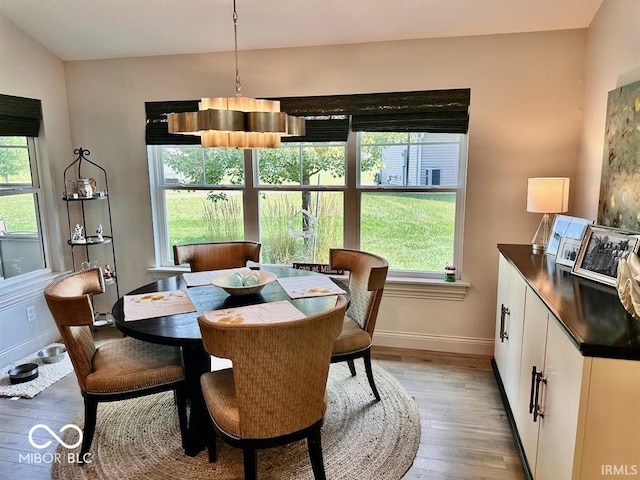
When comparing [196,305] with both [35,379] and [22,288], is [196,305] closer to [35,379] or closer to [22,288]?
[35,379]

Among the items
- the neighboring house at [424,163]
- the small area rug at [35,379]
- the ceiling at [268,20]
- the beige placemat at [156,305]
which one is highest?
the ceiling at [268,20]

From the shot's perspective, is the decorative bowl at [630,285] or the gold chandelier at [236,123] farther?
the gold chandelier at [236,123]

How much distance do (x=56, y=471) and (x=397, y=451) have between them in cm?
165

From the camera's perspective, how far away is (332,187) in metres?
3.44

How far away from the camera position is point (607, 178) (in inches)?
91.7

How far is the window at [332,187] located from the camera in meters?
3.23

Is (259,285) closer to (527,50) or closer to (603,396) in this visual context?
(603,396)

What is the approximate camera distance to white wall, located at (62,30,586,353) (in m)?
2.92

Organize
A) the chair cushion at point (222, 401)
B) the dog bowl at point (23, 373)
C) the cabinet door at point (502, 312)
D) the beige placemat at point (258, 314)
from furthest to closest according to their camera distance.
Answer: the dog bowl at point (23, 373), the cabinet door at point (502, 312), the beige placemat at point (258, 314), the chair cushion at point (222, 401)

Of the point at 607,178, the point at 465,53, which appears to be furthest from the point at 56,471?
the point at 465,53

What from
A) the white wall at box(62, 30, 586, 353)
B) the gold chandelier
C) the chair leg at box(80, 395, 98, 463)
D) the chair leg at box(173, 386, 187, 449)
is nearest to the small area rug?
the chair leg at box(80, 395, 98, 463)

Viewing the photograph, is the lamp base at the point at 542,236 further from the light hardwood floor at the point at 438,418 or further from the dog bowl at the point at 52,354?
the dog bowl at the point at 52,354

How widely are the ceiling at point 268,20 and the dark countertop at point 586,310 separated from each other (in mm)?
1585
